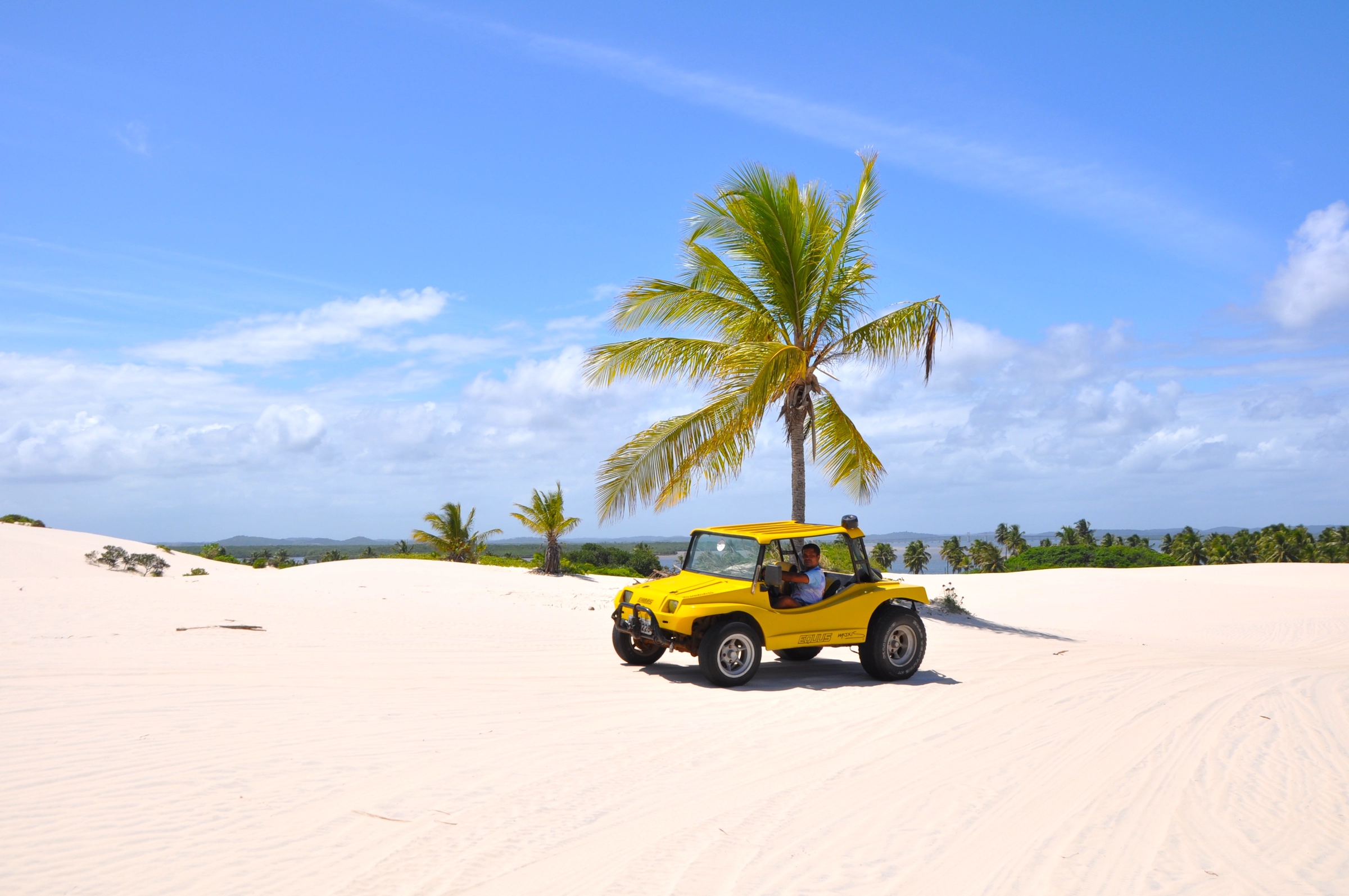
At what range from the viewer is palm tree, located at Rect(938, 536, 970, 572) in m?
93.2

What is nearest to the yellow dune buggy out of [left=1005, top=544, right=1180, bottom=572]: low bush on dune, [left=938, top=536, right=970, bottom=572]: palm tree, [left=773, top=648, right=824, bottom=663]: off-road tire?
[left=773, top=648, right=824, bottom=663]: off-road tire

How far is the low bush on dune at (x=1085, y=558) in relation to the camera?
207 feet

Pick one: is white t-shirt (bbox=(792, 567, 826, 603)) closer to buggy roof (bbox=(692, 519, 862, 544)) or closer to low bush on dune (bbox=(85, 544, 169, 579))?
buggy roof (bbox=(692, 519, 862, 544))

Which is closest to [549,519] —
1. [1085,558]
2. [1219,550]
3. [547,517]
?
[547,517]

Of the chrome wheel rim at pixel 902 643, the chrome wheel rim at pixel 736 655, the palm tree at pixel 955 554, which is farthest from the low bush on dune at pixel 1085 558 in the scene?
the chrome wheel rim at pixel 736 655

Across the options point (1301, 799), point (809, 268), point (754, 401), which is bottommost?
point (1301, 799)

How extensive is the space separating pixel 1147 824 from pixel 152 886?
Answer: 514cm

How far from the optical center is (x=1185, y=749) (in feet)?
21.9

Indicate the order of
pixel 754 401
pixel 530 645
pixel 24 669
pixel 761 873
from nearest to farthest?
pixel 761 873 < pixel 24 669 < pixel 530 645 < pixel 754 401

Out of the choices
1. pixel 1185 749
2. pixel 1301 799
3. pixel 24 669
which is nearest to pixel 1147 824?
pixel 1301 799

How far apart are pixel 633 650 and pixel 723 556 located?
1.65 meters

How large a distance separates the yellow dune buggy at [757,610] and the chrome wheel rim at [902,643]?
0.01 m

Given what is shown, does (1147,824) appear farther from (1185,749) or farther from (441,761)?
(441,761)

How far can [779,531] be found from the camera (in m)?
9.59
